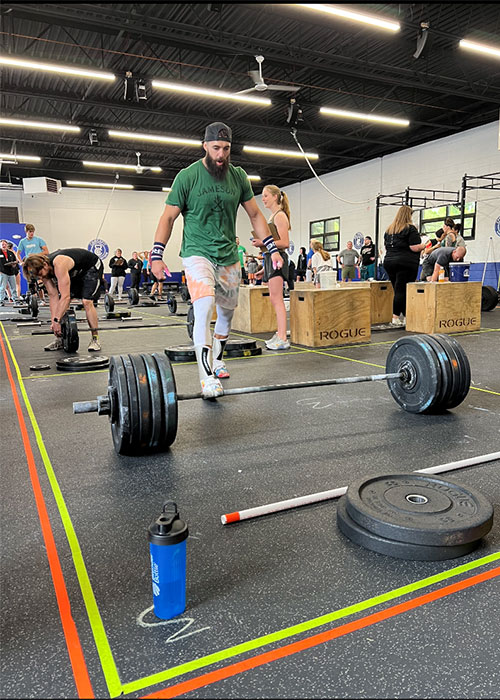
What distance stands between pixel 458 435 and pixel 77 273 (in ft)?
10.7

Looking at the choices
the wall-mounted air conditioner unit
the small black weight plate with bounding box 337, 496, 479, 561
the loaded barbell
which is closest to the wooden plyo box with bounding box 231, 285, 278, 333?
the loaded barbell

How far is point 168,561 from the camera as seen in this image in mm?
926

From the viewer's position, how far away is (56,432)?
224 centimetres

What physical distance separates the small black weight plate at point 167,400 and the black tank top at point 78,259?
249 centimetres

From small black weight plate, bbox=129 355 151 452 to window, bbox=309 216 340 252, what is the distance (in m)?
15.8

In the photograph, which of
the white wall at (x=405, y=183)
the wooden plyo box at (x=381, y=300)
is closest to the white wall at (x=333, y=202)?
the white wall at (x=405, y=183)

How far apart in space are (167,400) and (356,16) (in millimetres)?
6880

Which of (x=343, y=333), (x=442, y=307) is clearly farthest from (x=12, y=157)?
(x=442, y=307)

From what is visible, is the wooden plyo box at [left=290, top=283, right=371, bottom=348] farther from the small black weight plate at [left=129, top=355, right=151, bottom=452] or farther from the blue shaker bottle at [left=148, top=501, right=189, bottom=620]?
the blue shaker bottle at [left=148, top=501, right=189, bottom=620]

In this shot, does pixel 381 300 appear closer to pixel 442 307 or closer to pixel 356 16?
pixel 442 307

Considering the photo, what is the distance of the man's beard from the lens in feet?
8.23

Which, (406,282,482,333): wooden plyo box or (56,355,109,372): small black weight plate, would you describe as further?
(406,282,482,333): wooden plyo box

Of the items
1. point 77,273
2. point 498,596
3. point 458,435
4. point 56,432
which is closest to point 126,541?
point 498,596

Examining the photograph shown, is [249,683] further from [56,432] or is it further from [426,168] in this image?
[426,168]
